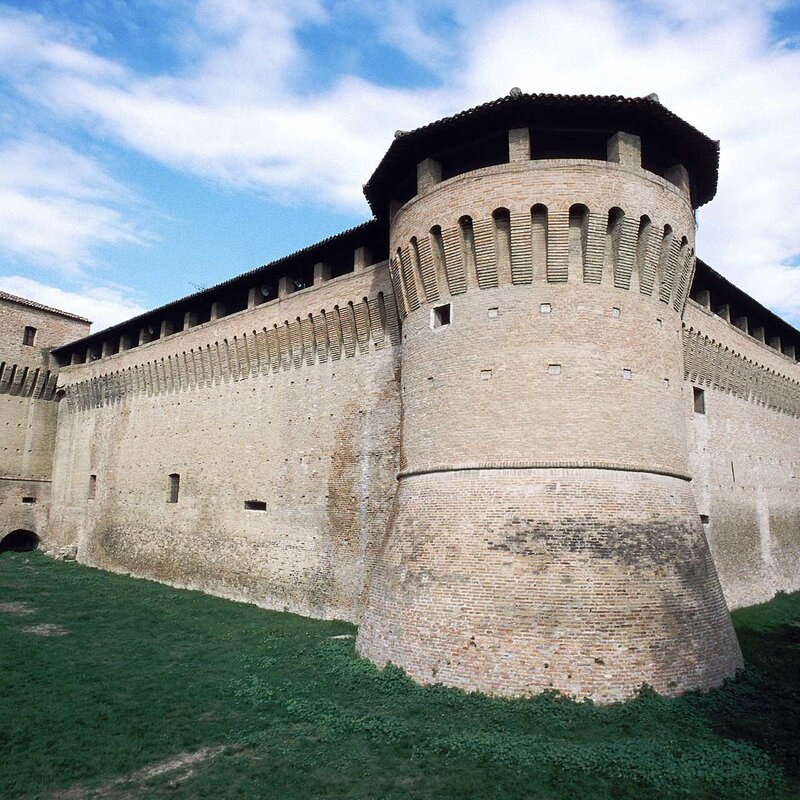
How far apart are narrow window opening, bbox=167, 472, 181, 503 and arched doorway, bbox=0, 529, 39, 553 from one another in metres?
9.09

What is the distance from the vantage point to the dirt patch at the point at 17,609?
1463cm

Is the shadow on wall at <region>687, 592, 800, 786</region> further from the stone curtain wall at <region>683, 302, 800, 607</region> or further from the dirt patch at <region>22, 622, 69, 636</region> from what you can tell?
the dirt patch at <region>22, 622, 69, 636</region>

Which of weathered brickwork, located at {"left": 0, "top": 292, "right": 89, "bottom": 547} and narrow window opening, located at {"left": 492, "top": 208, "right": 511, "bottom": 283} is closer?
narrow window opening, located at {"left": 492, "top": 208, "right": 511, "bottom": 283}

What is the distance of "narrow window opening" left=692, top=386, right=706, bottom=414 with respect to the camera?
15.7 m

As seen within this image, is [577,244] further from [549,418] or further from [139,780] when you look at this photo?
[139,780]

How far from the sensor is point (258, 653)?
11141 millimetres

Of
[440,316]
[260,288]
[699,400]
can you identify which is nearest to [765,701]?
[440,316]

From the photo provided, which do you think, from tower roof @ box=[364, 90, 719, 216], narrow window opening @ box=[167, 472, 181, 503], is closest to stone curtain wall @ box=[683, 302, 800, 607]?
tower roof @ box=[364, 90, 719, 216]

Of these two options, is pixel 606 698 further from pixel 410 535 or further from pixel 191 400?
pixel 191 400

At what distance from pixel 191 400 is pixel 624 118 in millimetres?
14276

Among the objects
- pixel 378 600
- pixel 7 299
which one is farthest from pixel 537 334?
pixel 7 299

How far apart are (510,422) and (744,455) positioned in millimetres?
10548

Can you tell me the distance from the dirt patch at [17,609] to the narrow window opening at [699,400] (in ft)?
54.8

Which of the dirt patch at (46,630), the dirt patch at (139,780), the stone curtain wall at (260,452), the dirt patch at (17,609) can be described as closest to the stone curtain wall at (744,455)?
the stone curtain wall at (260,452)
